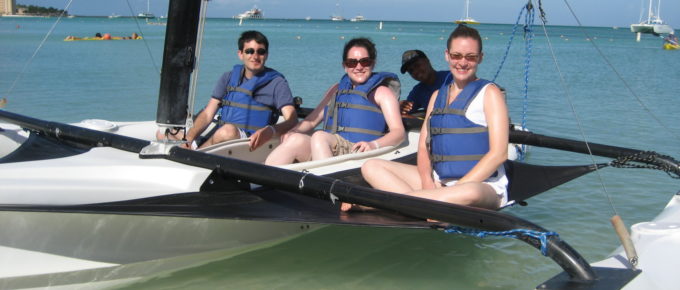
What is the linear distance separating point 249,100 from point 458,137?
1.60m

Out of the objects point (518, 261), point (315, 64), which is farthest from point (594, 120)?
point (315, 64)

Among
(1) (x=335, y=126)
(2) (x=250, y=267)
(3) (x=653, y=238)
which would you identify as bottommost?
(2) (x=250, y=267)

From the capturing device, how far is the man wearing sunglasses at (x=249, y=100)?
441 cm

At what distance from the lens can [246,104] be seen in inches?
177

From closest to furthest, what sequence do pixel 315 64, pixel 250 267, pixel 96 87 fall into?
pixel 250 267, pixel 96 87, pixel 315 64

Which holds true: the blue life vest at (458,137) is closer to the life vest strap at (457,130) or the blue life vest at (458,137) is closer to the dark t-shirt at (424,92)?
the life vest strap at (457,130)

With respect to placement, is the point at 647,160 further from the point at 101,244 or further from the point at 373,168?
the point at 101,244

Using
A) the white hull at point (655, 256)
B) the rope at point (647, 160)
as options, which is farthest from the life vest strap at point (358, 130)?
the white hull at point (655, 256)

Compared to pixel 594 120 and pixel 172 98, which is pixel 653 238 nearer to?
pixel 172 98

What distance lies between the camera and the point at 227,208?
10.6 ft

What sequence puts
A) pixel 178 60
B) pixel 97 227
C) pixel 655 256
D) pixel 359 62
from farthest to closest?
pixel 359 62 < pixel 178 60 < pixel 97 227 < pixel 655 256

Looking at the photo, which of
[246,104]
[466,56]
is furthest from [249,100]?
[466,56]

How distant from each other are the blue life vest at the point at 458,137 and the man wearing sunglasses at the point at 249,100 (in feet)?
4.12

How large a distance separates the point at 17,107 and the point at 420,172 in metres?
8.59
